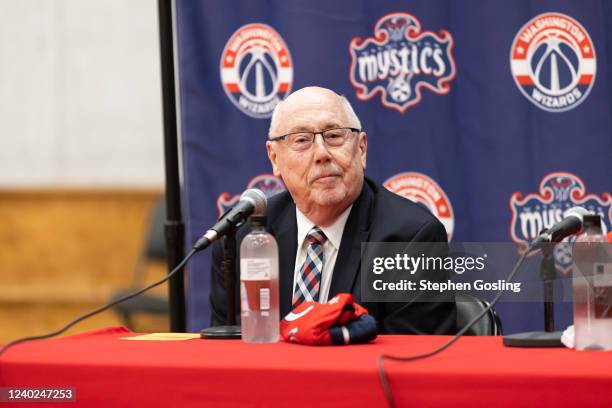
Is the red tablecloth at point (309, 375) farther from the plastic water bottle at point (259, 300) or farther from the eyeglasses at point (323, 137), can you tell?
the eyeglasses at point (323, 137)

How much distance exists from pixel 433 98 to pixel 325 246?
0.90m

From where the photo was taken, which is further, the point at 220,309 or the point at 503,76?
the point at 503,76

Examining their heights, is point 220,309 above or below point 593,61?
below

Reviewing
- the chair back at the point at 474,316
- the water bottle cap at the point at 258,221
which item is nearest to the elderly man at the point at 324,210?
the chair back at the point at 474,316

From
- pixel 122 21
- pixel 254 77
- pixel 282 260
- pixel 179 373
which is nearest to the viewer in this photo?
pixel 179 373

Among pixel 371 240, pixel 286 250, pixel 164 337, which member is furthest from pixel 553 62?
pixel 164 337

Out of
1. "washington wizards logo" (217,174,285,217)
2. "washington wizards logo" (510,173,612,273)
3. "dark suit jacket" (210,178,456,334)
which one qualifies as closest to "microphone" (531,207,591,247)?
"dark suit jacket" (210,178,456,334)

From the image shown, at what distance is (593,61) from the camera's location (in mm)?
3359

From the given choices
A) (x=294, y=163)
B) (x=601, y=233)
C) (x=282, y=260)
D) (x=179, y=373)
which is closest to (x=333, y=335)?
(x=179, y=373)

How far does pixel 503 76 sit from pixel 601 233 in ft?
5.20

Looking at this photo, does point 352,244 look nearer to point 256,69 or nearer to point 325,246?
point 325,246

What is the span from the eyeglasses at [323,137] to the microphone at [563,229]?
0.98m

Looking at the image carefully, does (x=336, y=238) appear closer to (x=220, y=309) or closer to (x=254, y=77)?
(x=220, y=309)

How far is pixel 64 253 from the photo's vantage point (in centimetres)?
644
